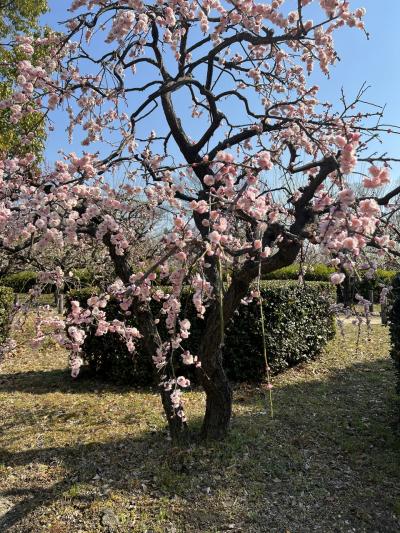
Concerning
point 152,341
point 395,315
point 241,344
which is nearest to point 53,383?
point 241,344

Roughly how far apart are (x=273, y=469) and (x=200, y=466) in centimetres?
Answer: 53

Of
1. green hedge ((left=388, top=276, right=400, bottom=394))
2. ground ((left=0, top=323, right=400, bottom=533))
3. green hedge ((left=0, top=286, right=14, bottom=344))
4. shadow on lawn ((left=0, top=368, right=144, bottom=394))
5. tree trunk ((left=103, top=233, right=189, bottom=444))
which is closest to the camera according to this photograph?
ground ((left=0, top=323, right=400, bottom=533))

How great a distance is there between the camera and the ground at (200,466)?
112 inches

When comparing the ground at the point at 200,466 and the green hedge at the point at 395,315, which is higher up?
the green hedge at the point at 395,315

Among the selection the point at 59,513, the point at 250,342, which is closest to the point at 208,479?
the point at 59,513

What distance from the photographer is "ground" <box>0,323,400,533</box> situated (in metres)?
2.86

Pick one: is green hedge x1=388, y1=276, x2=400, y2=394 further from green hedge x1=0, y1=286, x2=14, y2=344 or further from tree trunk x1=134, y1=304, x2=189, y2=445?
green hedge x1=0, y1=286, x2=14, y2=344

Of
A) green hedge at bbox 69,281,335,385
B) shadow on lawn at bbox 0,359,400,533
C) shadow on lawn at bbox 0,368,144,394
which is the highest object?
green hedge at bbox 69,281,335,385

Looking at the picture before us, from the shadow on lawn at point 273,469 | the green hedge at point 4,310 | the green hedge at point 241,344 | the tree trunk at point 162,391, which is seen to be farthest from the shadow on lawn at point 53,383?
the tree trunk at point 162,391

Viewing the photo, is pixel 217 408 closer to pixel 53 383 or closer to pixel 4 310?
pixel 53 383

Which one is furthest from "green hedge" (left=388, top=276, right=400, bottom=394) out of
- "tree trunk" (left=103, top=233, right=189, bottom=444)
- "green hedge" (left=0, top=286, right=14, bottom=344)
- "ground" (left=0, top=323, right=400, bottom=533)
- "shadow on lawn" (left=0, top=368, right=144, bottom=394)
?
"green hedge" (left=0, top=286, right=14, bottom=344)

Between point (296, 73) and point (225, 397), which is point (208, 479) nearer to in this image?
point (225, 397)

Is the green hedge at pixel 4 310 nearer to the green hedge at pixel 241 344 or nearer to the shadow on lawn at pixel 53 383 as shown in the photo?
the shadow on lawn at pixel 53 383

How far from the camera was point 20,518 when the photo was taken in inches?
113
